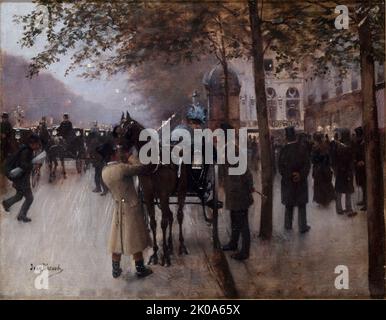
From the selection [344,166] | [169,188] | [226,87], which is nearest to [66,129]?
[169,188]

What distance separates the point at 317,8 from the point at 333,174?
157 cm

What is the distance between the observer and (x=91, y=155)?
4.72m

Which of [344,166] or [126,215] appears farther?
[344,166]

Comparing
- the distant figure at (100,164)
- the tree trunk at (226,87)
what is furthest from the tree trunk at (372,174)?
the distant figure at (100,164)

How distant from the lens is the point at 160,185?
4.68 metres

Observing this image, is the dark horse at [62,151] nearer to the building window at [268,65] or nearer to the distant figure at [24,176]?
the distant figure at [24,176]

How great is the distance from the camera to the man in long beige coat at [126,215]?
462cm

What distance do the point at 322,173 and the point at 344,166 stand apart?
22 centimetres

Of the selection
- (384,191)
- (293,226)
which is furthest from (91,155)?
(384,191)

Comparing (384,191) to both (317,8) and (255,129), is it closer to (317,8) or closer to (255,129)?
(255,129)

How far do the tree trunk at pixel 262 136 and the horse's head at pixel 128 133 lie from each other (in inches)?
45.2

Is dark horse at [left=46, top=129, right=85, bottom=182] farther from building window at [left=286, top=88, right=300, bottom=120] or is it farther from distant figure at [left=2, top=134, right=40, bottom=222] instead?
building window at [left=286, top=88, right=300, bottom=120]

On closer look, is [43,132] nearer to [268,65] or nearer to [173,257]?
[173,257]
